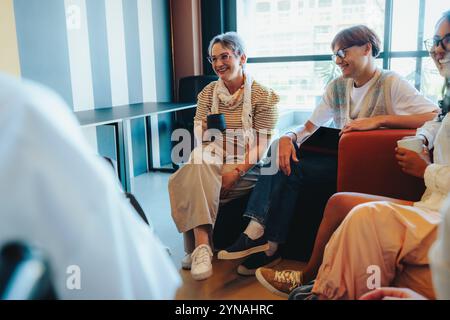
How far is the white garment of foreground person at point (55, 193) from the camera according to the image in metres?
0.48

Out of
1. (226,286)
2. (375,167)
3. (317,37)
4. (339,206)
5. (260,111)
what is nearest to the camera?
(339,206)

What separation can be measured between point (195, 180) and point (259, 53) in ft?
9.87

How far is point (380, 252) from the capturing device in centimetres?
126

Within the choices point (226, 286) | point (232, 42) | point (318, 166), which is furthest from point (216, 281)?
point (232, 42)

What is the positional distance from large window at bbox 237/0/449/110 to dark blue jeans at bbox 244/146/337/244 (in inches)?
89.8

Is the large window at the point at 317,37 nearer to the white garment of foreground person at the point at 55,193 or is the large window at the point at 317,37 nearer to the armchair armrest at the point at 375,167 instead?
the armchair armrest at the point at 375,167

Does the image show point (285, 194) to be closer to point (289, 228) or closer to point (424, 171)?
point (289, 228)

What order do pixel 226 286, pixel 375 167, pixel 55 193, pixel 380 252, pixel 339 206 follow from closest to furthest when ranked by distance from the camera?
1. pixel 55 193
2. pixel 380 252
3. pixel 339 206
4. pixel 375 167
5. pixel 226 286

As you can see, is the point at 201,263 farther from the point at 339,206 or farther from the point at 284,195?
the point at 339,206

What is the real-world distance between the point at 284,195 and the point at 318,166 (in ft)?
0.73

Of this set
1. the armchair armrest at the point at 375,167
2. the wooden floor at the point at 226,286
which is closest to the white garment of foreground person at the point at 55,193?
the wooden floor at the point at 226,286

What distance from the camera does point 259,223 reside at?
1944 mm

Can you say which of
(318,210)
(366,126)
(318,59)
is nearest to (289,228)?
(318,210)

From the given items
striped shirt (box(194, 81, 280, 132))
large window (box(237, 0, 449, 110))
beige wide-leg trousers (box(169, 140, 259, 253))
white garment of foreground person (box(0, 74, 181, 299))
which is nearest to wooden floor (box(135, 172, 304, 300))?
beige wide-leg trousers (box(169, 140, 259, 253))
